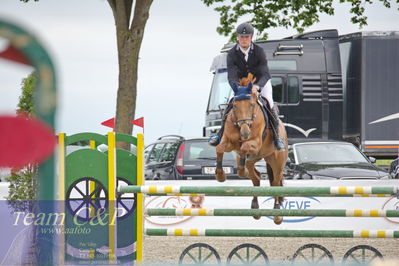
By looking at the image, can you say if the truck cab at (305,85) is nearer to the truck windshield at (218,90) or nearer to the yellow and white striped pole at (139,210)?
the truck windshield at (218,90)

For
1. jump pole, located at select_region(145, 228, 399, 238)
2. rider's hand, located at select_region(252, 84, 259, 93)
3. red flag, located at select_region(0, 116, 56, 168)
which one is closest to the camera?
red flag, located at select_region(0, 116, 56, 168)

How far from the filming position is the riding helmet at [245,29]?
21.1 feet

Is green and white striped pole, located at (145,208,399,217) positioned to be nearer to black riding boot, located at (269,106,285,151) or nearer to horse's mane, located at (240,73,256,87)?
black riding boot, located at (269,106,285,151)

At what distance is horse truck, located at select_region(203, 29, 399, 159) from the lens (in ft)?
52.9

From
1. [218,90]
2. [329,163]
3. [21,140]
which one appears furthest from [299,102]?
[21,140]

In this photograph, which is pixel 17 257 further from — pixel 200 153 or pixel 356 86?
pixel 356 86

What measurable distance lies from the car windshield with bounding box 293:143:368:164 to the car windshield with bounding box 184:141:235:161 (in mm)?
1380

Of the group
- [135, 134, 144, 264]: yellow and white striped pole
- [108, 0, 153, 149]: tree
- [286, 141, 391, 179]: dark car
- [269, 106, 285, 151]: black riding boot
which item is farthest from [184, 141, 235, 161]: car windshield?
[135, 134, 144, 264]: yellow and white striped pole

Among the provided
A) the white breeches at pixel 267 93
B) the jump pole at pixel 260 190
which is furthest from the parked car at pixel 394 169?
the jump pole at pixel 260 190

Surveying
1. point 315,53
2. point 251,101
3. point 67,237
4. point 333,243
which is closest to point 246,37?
point 251,101

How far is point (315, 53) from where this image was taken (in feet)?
53.7

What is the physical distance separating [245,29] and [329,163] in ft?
21.2

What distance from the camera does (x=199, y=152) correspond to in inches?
531

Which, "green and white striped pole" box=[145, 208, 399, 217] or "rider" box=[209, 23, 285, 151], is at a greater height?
"rider" box=[209, 23, 285, 151]
